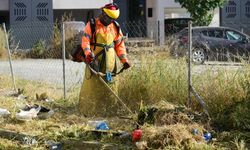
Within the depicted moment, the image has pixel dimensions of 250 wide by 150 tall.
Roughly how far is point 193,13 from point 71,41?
262 inches

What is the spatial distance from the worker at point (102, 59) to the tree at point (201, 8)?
740 inches

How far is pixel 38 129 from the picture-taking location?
320 inches

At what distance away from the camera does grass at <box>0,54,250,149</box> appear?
7.36 m

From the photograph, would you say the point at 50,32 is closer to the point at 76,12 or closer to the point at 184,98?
the point at 76,12

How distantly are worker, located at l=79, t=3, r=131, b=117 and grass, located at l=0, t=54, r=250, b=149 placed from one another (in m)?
0.34

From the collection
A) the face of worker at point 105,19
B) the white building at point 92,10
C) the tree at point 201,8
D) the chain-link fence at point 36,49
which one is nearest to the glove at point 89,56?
the face of worker at point 105,19

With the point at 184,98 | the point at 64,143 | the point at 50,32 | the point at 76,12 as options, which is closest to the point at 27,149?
the point at 64,143

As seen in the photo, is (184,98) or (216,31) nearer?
(184,98)

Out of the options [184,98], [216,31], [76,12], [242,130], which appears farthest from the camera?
[76,12]

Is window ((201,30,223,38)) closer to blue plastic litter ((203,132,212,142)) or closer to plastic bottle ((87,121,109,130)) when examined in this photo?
plastic bottle ((87,121,109,130))

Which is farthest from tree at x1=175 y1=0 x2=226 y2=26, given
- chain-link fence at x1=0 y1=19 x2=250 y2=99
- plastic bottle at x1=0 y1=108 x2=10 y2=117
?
plastic bottle at x1=0 y1=108 x2=10 y2=117

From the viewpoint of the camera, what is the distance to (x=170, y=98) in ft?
29.1

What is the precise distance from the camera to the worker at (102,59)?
8.63 m

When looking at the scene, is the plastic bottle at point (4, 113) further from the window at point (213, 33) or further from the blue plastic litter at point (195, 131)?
the window at point (213, 33)
